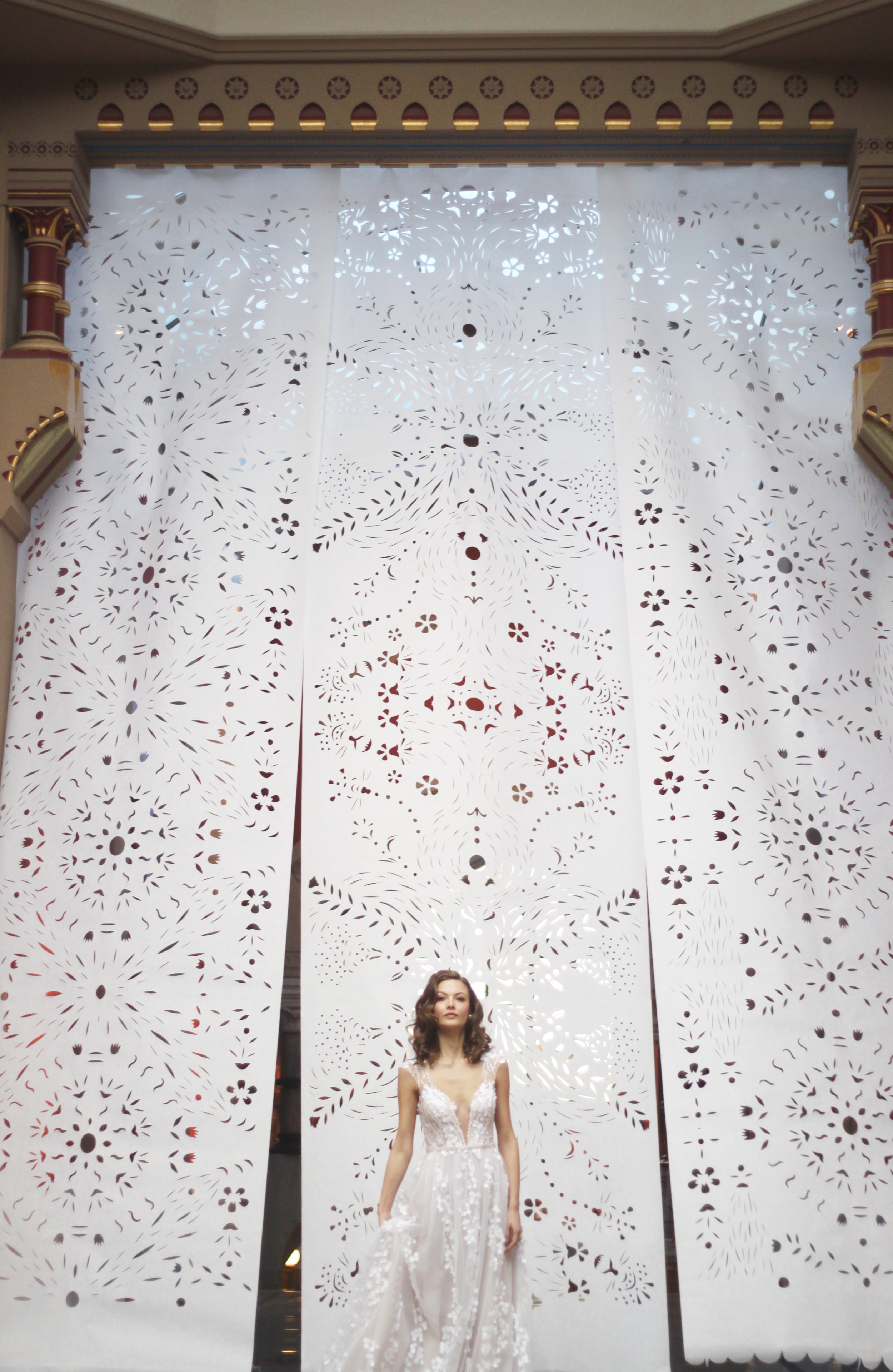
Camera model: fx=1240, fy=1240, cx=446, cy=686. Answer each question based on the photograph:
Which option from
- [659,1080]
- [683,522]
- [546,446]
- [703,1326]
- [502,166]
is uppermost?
[502,166]

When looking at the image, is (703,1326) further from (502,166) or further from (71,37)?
(71,37)

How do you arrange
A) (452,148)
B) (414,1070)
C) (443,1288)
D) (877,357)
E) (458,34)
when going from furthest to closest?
(452,148) → (458,34) → (877,357) → (414,1070) → (443,1288)

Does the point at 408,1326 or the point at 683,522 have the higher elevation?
the point at 683,522

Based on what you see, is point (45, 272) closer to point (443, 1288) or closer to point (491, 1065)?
point (491, 1065)

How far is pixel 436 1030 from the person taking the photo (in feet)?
12.7

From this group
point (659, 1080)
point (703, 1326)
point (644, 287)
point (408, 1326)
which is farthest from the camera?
point (644, 287)

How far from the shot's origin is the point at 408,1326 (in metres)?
3.59

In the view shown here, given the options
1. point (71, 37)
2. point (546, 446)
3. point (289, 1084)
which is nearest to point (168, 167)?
point (71, 37)

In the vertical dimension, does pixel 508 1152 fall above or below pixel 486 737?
below

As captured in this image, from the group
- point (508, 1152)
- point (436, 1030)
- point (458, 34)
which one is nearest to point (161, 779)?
point (436, 1030)

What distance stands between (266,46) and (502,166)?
1.06m

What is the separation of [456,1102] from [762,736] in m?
1.90

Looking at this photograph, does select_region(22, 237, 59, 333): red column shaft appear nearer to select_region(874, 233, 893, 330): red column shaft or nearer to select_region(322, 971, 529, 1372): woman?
select_region(322, 971, 529, 1372): woman

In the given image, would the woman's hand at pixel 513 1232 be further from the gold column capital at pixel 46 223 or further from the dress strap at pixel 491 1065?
the gold column capital at pixel 46 223
